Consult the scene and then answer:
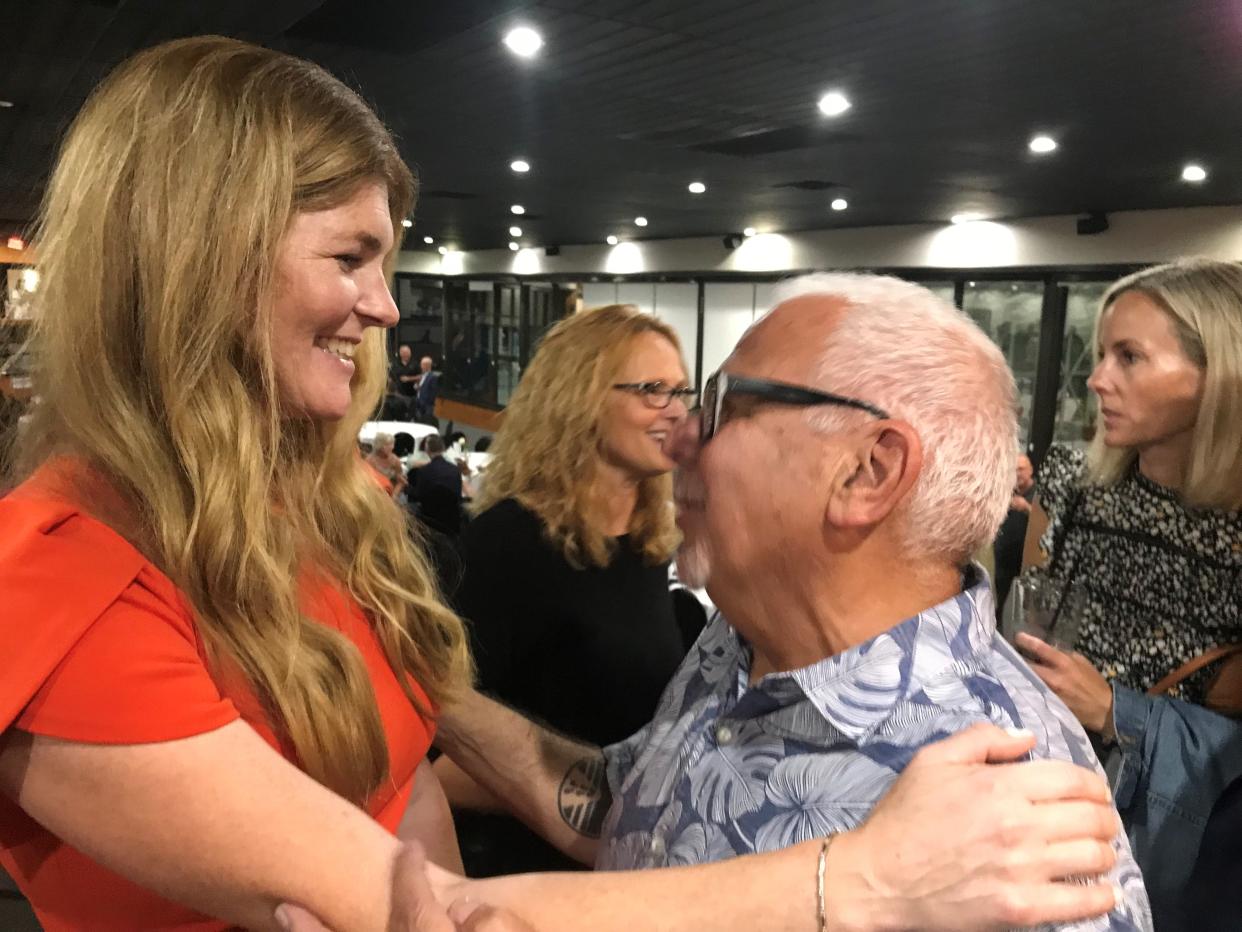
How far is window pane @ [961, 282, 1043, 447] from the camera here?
973 centimetres

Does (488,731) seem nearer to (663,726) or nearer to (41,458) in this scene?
(663,726)

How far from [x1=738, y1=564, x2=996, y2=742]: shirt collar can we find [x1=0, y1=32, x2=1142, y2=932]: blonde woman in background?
160 mm

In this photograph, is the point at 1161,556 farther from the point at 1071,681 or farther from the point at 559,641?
the point at 559,641

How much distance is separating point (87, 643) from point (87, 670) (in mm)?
23

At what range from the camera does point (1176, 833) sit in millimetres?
1599

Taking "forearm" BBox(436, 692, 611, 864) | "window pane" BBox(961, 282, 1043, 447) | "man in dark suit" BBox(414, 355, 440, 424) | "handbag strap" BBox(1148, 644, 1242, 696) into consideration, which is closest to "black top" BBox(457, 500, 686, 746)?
"forearm" BBox(436, 692, 611, 864)

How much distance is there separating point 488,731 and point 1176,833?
1.20m

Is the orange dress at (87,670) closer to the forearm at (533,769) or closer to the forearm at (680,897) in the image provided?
the forearm at (680,897)

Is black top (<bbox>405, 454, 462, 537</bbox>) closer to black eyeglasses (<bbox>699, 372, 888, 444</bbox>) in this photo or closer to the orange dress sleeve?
black eyeglasses (<bbox>699, 372, 888, 444</bbox>)

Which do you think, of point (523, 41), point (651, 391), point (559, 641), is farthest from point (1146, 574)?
point (523, 41)

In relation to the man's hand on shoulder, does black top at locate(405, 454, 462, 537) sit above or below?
below

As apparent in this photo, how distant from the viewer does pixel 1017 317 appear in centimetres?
1004

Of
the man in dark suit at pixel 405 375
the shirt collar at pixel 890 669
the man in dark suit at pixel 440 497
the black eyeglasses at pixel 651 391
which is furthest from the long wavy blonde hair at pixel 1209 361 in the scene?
the man in dark suit at pixel 405 375

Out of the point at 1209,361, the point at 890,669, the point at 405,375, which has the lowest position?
the point at 405,375
